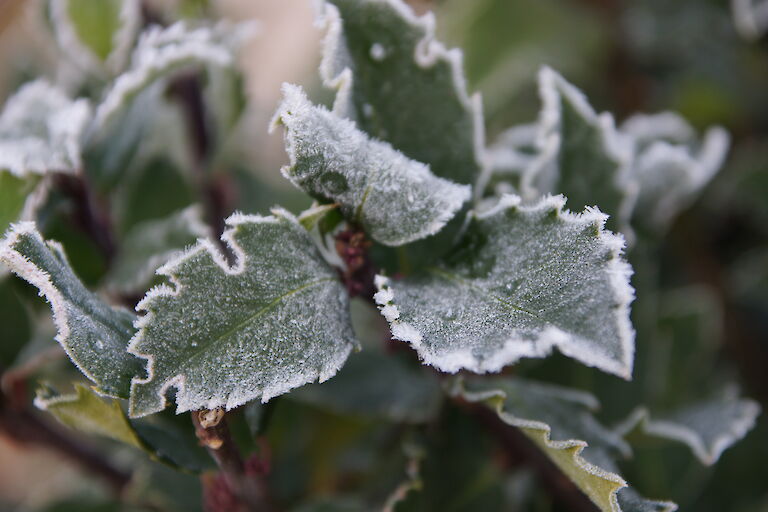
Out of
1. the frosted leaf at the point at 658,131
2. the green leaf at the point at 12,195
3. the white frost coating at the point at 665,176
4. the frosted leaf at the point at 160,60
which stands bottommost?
the green leaf at the point at 12,195

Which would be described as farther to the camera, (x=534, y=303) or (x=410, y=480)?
(x=410, y=480)

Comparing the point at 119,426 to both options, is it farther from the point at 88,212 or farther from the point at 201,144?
the point at 201,144

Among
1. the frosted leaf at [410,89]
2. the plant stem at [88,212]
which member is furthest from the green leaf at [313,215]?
the plant stem at [88,212]

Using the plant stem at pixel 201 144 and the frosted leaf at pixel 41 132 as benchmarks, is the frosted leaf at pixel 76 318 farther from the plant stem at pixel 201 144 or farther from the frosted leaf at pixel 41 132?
the plant stem at pixel 201 144

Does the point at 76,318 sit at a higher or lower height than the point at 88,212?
lower

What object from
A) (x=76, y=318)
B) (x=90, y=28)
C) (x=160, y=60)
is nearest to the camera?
(x=76, y=318)

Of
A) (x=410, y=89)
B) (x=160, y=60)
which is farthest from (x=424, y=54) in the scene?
(x=160, y=60)
